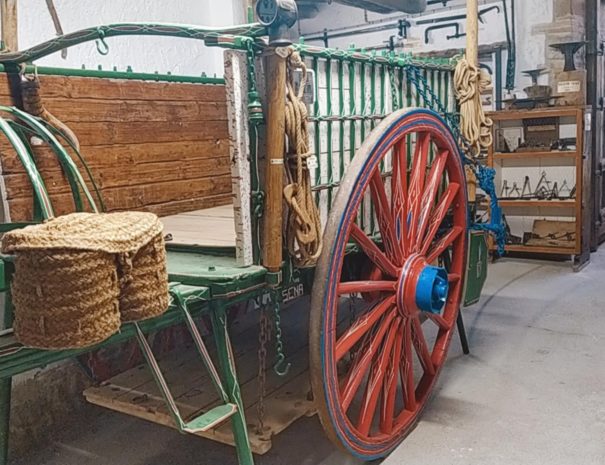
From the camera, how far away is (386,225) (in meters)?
2.26

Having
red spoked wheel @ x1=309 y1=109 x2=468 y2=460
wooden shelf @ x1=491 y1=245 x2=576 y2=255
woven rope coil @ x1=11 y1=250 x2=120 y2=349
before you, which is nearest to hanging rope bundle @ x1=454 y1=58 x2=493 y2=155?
red spoked wheel @ x1=309 y1=109 x2=468 y2=460

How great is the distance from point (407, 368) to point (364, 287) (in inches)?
20.6

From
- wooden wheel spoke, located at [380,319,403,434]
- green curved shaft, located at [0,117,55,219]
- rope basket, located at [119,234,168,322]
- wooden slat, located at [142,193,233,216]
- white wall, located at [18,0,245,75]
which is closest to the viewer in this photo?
rope basket, located at [119,234,168,322]

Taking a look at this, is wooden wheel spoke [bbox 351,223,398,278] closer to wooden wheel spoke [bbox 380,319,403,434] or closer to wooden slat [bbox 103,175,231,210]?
wooden wheel spoke [bbox 380,319,403,434]

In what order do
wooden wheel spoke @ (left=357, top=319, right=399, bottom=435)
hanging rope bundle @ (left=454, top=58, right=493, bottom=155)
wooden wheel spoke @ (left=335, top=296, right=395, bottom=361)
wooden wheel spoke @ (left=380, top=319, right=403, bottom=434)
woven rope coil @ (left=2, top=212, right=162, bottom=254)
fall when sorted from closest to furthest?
woven rope coil @ (left=2, top=212, right=162, bottom=254), wooden wheel spoke @ (left=335, top=296, right=395, bottom=361), wooden wheel spoke @ (left=357, top=319, right=399, bottom=435), wooden wheel spoke @ (left=380, top=319, right=403, bottom=434), hanging rope bundle @ (left=454, top=58, right=493, bottom=155)

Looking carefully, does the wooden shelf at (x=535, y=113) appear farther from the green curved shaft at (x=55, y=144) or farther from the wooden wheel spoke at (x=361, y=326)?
the green curved shaft at (x=55, y=144)

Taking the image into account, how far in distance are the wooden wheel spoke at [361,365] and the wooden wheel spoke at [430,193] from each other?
0.33 meters

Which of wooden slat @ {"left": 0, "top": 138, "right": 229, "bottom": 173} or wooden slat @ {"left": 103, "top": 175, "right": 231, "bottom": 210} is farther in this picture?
wooden slat @ {"left": 103, "top": 175, "right": 231, "bottom": 210}

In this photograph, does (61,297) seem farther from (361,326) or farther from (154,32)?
(361,326)

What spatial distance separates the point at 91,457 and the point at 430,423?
1.42 m

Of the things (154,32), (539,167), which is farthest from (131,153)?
(539,167)

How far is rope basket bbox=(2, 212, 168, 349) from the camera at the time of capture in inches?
47.4

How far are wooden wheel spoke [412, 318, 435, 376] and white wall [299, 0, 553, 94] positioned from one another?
→ 4339 mm

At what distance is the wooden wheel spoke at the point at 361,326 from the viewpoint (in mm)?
2035
